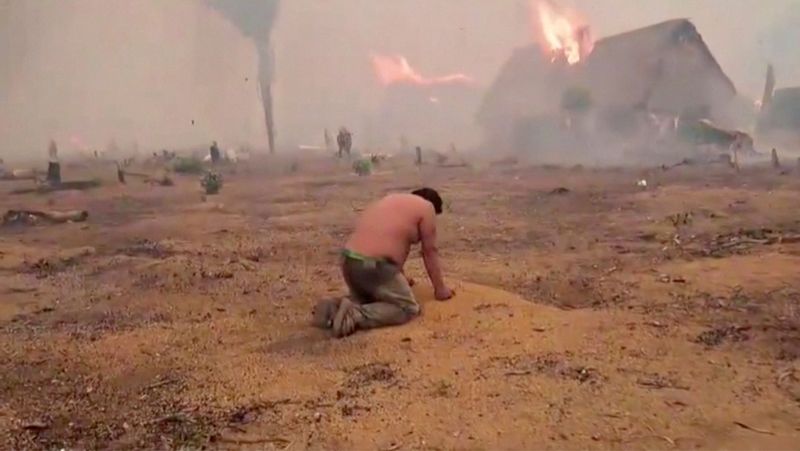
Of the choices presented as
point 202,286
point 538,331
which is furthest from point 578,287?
point 202,286

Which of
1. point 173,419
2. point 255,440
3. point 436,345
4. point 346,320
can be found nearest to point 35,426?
point 173,419

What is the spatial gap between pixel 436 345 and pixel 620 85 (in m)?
29.2

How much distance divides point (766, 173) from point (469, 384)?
19929 mm

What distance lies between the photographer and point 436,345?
4.93 m

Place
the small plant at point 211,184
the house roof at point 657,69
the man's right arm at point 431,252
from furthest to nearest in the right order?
the house roof at point 657,69 → the small plant at point 211,184 → the man's right arm at point 431,252

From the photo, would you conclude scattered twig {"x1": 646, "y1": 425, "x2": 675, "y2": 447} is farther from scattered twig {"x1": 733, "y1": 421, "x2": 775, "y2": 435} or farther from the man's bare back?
the man's bare back

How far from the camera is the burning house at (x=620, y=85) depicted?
31.0m

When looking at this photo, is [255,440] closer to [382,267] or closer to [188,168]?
[382,267]

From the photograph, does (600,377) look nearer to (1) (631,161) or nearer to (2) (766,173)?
(2) (766,173)

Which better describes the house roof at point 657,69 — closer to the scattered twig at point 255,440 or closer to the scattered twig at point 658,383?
the scattered twig at point 658,383

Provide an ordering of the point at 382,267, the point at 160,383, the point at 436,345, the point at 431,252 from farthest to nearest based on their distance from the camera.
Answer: the point at 431,252 → the point at 382,267 → the point at 436,345 → the point at 160,383

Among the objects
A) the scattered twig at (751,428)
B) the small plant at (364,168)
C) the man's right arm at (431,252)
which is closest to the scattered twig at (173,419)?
the man's right arm at (431,252)

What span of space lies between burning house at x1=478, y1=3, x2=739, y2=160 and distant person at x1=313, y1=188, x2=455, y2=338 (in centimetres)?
2782

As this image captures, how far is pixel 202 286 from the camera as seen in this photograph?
748 centimetres
